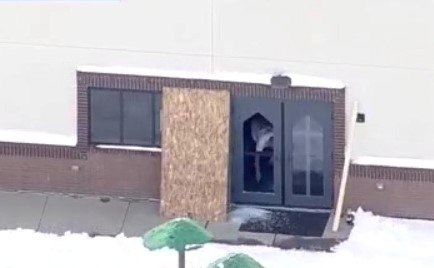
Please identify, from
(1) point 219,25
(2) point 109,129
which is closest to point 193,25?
(1) point 219,25

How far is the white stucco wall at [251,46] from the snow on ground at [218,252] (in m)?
1.02

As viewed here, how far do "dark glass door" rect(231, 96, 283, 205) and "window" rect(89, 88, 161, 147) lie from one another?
42.4 inches

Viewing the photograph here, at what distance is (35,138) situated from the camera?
87.3ft

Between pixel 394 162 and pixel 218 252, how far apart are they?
2607 mm

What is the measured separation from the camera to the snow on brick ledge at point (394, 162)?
25453mm

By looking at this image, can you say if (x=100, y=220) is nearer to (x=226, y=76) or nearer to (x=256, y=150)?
(x=256, y=150)

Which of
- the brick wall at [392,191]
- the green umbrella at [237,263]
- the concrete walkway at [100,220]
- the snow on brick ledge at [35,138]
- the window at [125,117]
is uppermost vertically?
the window at [125,117]

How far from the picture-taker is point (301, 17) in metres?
25.2

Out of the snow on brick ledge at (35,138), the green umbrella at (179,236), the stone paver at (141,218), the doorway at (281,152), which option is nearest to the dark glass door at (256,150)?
the doorway at (281,152)

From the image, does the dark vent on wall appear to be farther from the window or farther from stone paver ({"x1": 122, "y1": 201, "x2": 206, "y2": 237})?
stone paver ({"x1": 122, "y1": 201, "x2": 206, "y2": 237})

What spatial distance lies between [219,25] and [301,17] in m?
1.07

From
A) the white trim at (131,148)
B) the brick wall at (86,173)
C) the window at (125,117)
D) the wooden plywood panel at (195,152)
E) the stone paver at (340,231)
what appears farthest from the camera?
the brick wall at (86,173)

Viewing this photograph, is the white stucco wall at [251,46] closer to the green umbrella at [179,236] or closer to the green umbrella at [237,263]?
the green umbrella at [179,236]

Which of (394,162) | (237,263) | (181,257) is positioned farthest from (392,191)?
(237,263)
